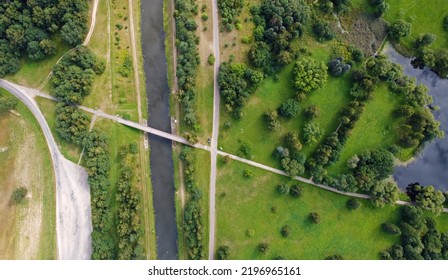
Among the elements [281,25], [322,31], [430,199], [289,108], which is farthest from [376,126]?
[281,25]

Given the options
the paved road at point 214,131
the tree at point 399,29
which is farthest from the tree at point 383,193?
the paved road at point 214,131

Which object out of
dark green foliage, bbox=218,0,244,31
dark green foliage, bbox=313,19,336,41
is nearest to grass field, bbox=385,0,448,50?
dark green foliage, bbox=313,19,336,41

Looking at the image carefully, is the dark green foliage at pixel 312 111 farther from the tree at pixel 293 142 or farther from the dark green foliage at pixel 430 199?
the dark green foliage at pixel 430 199

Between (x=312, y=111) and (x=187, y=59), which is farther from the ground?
(x=187, y=59)

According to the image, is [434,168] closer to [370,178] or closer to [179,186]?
[370,178]

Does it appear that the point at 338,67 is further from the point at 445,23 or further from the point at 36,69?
the point at 36,69

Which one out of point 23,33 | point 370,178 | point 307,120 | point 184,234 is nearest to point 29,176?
point 23,33
